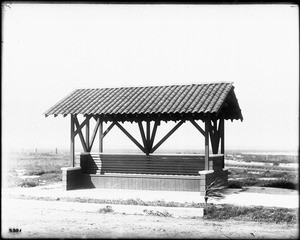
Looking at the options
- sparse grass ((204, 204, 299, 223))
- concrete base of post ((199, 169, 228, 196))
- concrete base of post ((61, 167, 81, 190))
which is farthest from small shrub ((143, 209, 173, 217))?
concrete base of post ((61, 167, 81, 190))

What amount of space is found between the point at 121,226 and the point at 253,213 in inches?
125

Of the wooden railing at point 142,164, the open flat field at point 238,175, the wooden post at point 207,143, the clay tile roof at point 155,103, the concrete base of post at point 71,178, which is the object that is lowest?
the open flat field at point 238,175

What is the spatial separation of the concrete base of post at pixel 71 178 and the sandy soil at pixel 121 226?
12.5ft

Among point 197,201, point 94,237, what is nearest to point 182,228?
point 94,237

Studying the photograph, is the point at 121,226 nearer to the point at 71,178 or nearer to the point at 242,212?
the point at 242,212

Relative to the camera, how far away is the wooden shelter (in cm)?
1330

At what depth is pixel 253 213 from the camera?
31.0 feet

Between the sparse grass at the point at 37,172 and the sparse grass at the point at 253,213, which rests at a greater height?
the sparse grass at the point at 253,213

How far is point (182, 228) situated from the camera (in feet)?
26.7

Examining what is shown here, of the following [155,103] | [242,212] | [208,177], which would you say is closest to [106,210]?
[242,212]

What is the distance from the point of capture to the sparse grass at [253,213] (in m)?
9.05

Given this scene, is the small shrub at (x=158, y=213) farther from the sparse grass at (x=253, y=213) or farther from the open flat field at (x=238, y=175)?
Result: the open flat field at (x=238, y=175)

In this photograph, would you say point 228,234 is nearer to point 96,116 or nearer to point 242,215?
point 242,215

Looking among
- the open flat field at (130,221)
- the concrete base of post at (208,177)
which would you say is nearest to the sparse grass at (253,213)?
the open flat field at (130,221)
